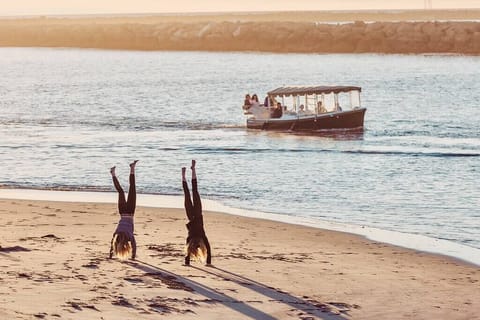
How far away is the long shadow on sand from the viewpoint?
16.3m

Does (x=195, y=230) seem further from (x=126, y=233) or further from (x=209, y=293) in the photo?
(x=209, y=293)

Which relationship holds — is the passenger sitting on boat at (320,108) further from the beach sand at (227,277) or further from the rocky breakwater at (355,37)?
the rocky breakwater at (355,37)

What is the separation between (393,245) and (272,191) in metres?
10.7

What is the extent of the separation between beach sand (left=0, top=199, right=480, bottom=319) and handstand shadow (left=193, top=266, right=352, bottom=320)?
0.05 ft

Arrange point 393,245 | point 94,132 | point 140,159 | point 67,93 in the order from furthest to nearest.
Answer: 1. point 67,93
2. point 94,132
3. point 140,159
4. point 393,245

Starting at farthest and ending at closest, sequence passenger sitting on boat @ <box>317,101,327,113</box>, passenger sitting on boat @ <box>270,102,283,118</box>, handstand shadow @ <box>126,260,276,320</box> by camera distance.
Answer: passenger sitting on boat @ <box>317,101,327,113</box> → passenger sitting on boat @ <box>270,102,283,118</box> → handstand shadow @ <box>126,260,276,320</box>

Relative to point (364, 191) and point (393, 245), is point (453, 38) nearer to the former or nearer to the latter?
point (364, 191)

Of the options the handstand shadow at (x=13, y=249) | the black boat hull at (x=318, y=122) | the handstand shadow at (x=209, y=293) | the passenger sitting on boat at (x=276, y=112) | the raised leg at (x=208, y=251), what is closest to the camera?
the handstand shadow at (x=209, y=293)

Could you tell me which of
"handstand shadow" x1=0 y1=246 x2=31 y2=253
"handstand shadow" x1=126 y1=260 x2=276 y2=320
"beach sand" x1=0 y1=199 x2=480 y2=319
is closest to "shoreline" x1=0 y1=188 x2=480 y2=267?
"beach sand" x1=0 y1=199 x2=480 y2=319

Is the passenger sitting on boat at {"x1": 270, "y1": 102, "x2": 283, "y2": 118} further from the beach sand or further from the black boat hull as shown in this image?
the beach sand

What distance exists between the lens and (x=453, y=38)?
165 meters

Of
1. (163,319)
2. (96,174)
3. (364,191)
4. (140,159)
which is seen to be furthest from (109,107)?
(163,319)

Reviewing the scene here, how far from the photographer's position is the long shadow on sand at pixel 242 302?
16.3 m

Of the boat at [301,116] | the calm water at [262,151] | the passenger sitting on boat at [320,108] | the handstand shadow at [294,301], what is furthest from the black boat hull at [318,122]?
the handstand shadow at [294,301]
